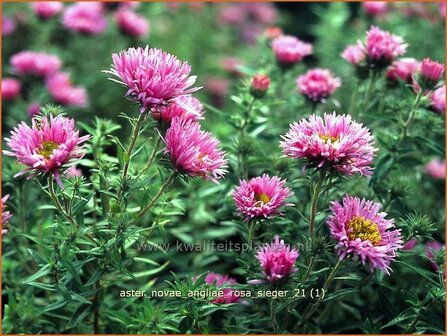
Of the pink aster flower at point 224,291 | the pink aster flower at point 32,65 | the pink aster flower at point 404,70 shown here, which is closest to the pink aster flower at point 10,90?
the pink aster flower at point 32,65

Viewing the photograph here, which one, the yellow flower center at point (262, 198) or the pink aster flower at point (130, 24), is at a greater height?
the pink aster flower at point (130, 24)

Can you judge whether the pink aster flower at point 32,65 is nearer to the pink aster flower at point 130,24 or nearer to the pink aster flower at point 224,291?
the pink aster flower at point 130,24

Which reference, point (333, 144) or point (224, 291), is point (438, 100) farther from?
point (224, 291)

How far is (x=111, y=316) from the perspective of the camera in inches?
53.9

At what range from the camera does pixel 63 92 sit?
2.06 m

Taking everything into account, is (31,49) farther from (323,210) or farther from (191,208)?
(323,210)

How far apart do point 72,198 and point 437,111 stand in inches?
37.7

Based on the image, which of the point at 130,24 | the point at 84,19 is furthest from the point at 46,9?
the point at 130,24

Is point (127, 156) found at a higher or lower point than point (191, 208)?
lower

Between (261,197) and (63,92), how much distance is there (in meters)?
1.11

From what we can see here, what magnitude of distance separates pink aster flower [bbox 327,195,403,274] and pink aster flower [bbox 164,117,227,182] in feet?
0.84

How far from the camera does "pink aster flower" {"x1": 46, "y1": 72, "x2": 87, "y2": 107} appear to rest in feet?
6.76

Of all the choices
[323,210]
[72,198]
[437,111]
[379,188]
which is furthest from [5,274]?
[437,111]

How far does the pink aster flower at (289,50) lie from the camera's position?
175 cm
